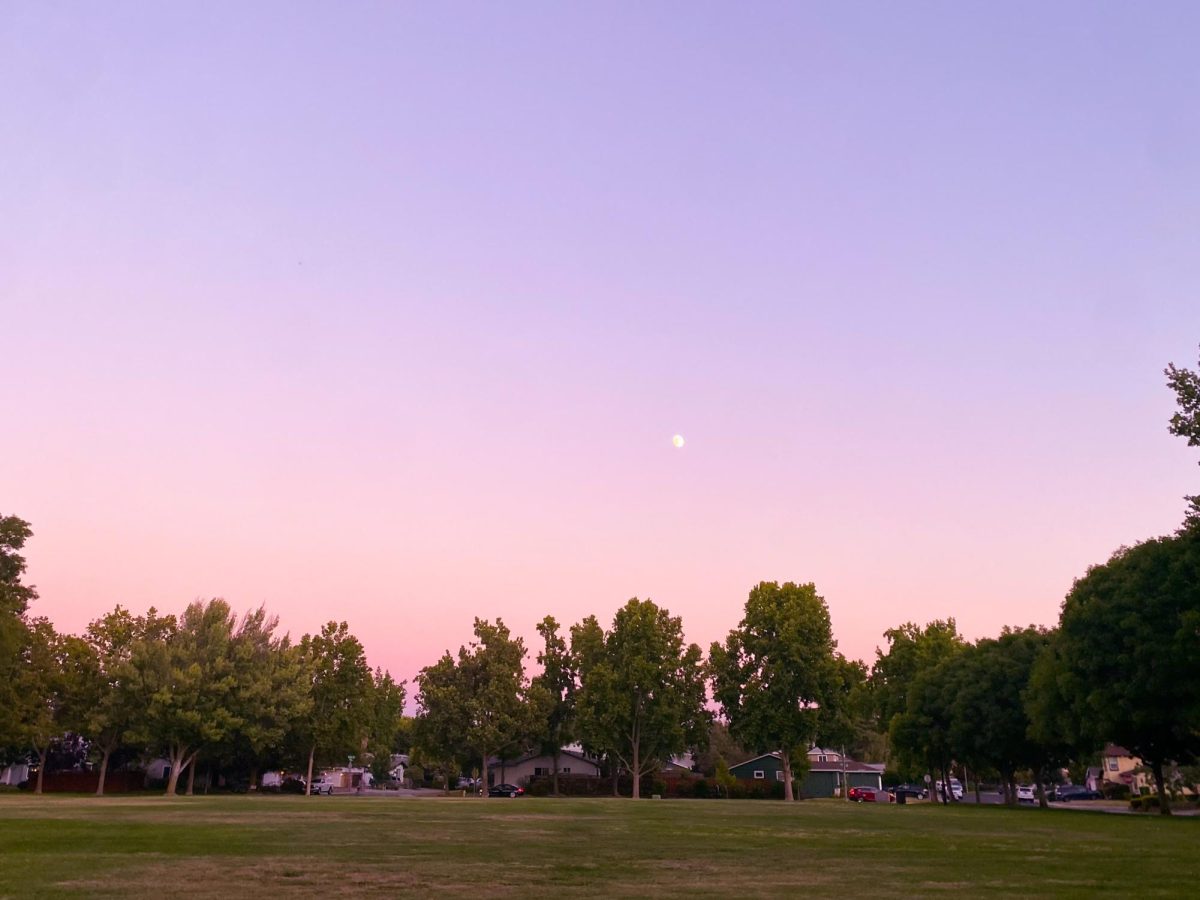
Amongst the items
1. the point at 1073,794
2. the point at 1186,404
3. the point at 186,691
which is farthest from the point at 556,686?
the point at 1186,404

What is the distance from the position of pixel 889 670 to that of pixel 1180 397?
237ft

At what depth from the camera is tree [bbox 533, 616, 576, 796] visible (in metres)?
106

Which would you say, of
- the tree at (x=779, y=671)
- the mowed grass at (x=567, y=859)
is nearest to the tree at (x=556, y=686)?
the tree at (x=779, y=671)

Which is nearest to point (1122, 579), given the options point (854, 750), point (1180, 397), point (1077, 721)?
point (1077, 721)

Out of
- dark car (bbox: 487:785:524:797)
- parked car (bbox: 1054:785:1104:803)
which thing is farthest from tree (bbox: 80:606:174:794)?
parked car (bbox: 1054:785:1104:803)

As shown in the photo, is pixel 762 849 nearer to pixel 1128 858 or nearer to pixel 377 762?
pixel 1128 858

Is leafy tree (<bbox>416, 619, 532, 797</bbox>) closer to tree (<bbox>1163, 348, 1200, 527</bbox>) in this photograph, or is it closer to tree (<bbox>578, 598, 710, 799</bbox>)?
tree (<bbox>578, 598, 710, 799</bbox>)

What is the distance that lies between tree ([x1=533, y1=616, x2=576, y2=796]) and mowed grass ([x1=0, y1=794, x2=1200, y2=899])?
242ft

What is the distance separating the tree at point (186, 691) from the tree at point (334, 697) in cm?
1369

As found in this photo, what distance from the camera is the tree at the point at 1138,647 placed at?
43.8 metres

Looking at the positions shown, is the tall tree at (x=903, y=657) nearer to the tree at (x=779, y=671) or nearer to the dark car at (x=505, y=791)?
the tree at (x=779, y=671)

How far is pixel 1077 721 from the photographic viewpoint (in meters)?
52.4

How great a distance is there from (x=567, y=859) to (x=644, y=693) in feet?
269

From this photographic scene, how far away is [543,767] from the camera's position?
359 feet
